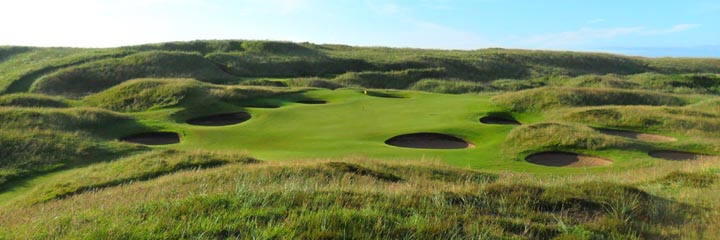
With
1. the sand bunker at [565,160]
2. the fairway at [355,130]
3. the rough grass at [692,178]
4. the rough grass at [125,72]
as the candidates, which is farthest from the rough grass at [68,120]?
the rough grass at [692,178]

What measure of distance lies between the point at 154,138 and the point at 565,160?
51.3ft

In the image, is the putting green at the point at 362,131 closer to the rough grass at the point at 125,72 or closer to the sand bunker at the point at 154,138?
the sand bunker at the point at 154,138

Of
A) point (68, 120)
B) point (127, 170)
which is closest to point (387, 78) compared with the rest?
→ point (68, 120)

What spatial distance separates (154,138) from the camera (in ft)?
69.8

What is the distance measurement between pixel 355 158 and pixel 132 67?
116 ft

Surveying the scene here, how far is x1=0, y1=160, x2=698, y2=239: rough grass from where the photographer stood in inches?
209

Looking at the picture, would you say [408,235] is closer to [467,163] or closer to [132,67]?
[467,163]

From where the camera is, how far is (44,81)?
38.9 meters

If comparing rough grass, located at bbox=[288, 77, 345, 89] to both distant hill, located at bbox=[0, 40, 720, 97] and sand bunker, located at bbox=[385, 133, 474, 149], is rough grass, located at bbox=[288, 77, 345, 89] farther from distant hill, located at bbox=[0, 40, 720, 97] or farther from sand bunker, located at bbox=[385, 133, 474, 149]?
sand bunker, located at bbox=[385, 133, 474, 149]

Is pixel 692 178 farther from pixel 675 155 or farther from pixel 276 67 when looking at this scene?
pixel 276 67

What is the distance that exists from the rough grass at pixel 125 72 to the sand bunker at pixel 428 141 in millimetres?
27958

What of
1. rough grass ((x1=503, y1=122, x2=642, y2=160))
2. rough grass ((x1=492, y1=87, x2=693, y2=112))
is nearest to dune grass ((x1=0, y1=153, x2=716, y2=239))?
rough grass ((x1=503, y1=122, x2=642, y2=160))

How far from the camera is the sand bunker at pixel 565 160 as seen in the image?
1633 centimetres

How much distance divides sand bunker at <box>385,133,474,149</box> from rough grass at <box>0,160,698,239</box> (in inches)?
427
